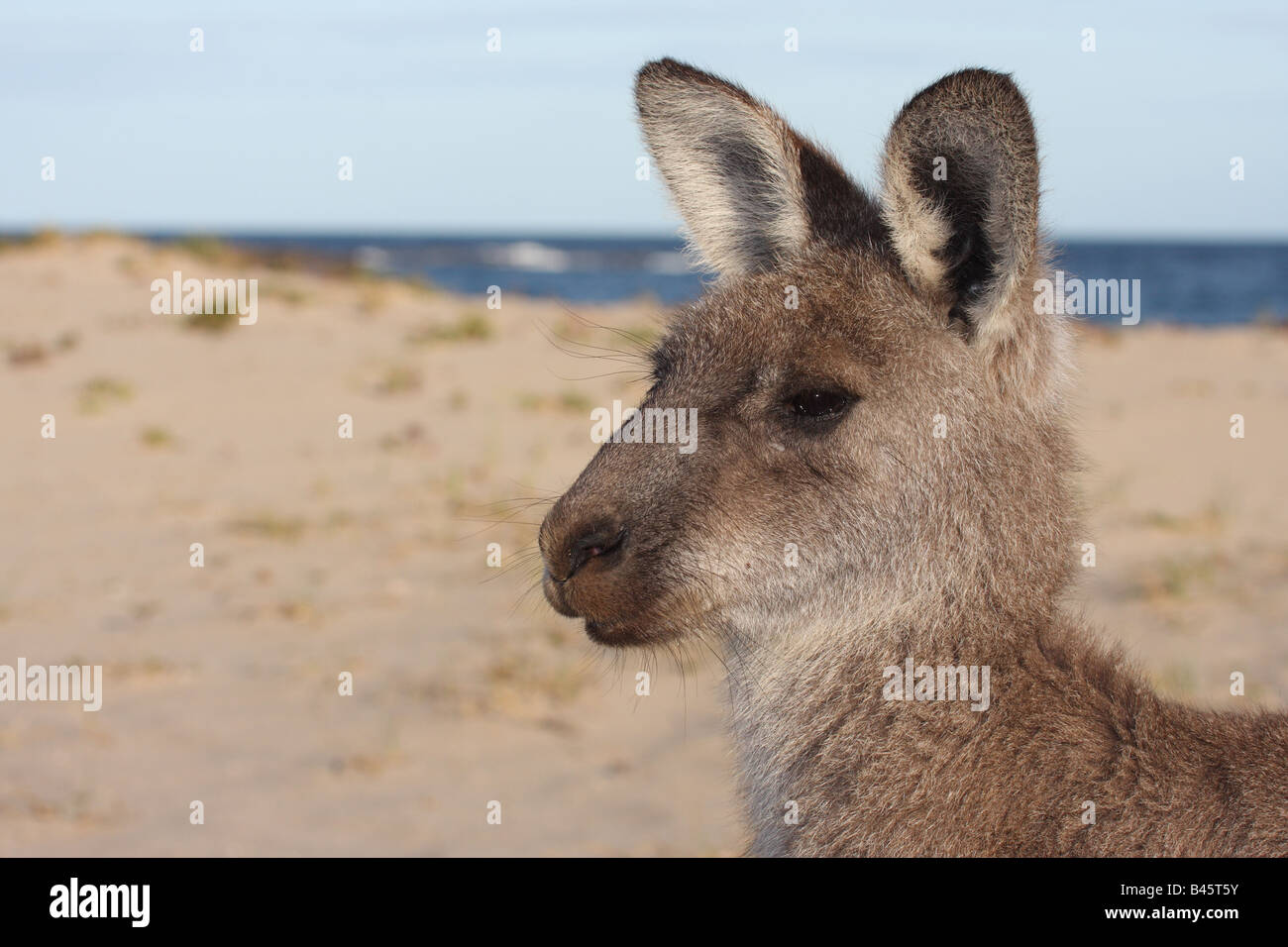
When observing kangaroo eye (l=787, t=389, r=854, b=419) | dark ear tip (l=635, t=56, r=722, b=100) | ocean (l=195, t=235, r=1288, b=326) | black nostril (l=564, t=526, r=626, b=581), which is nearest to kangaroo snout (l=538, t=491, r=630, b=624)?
black nostril (l=564, t=526, r=626, b=581)

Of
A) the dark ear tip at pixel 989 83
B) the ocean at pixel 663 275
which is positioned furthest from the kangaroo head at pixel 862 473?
the ocean at pixel 663 275

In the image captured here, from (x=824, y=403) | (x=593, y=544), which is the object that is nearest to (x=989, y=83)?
(x=824, y=403)

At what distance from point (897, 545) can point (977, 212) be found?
0.91 meters

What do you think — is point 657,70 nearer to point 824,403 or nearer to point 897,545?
point 824,403

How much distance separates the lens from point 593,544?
3.48 metres

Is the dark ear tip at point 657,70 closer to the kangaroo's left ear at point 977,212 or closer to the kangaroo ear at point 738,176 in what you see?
the kangaroo ear at point 738,176

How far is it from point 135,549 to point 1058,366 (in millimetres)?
9202

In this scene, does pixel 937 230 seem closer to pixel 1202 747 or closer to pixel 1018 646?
pixel 1018 646

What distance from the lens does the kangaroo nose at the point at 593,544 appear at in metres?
3.48

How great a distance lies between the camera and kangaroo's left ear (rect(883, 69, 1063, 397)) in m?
3.14

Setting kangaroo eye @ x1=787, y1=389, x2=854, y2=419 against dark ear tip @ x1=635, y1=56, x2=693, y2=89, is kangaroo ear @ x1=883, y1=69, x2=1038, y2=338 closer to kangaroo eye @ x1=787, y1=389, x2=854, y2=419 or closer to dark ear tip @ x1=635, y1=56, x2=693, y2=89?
kangaroo eye @ x1=787, y1=389, x2=854, y2=419

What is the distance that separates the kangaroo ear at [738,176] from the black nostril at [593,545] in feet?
3.40
